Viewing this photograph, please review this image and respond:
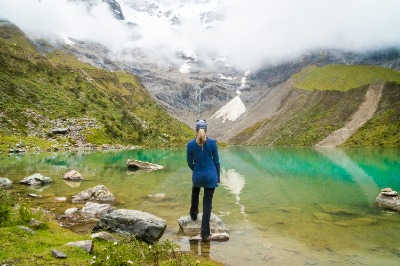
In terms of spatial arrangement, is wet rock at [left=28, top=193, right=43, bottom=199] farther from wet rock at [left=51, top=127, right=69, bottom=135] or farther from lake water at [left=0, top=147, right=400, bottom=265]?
wet rock at [left=51, top=127, right=69, bottom=135]

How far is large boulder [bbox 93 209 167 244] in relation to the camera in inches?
535

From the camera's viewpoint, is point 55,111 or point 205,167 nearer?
point 205,167

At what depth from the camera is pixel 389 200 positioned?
22156 millimetres

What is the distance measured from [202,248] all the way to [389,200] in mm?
14472

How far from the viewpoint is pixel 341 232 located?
15.9 meters

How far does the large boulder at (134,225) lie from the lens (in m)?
13.6

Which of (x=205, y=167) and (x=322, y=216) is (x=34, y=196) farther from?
(x=322, y=216)

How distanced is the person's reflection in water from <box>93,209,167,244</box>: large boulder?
1.39 m

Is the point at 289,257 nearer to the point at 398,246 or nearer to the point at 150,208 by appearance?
the point at 398,246

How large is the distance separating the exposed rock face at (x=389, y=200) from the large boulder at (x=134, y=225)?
14872 mm

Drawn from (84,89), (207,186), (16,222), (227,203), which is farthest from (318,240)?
(84,89)

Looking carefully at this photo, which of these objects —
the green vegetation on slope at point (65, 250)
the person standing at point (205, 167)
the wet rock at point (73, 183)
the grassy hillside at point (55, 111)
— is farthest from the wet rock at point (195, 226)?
the grassy hillside at point (55, 111)

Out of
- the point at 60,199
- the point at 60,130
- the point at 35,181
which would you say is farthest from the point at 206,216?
the point at 60,130

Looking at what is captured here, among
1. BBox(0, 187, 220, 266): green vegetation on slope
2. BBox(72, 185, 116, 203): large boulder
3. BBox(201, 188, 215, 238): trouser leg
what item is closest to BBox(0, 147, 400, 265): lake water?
BBox(201, 188, 215, 238): trouser leg
